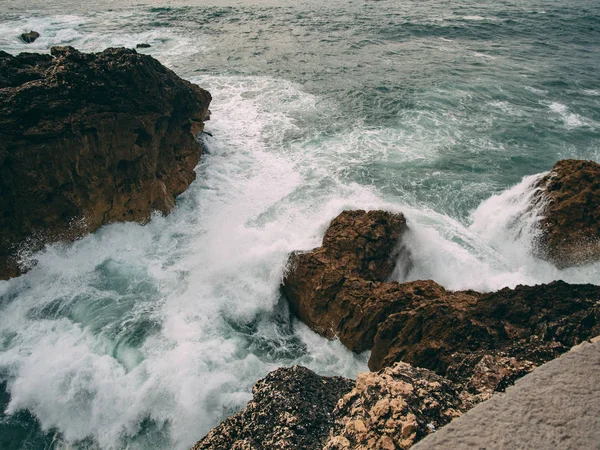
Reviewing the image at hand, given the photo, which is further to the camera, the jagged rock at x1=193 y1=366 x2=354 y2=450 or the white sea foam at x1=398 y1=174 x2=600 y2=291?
the white sea foam at x1=398 y1=174 x2=600 y2=291

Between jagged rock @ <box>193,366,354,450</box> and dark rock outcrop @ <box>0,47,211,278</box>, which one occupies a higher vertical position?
dark rock outcrop @ <box>0,47,211,278</box>

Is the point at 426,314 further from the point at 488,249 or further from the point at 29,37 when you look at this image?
the point at 29,37

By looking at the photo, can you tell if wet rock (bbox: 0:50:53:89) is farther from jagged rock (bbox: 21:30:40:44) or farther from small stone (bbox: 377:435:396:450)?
jagged rock (bbox: 21:30:40:44)

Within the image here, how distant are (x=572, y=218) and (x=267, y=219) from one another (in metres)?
8.51

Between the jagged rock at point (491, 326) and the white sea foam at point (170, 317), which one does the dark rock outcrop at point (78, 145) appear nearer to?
the white sea foam at point (170, 317)

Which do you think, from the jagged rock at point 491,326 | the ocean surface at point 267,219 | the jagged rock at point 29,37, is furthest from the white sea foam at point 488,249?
the jagged rock at point 29,37

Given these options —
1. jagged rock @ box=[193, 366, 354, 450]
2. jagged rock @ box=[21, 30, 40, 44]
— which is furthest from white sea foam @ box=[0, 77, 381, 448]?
jagged rock @ box=[21, 30, 40, 44]

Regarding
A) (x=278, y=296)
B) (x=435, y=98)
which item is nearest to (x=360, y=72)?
(x=435, y=98)

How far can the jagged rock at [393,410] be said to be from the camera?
3.41 m

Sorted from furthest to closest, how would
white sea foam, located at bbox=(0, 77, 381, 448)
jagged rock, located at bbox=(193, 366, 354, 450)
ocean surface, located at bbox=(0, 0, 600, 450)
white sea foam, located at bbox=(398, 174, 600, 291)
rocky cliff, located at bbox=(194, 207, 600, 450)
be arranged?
1. white sea foam, located at bbox=(398, 174, 600, 291)
2. ocean surface, located at bbox=(0, 0, 600, 450)
3. white sea foam, located at bbox=(0, 77, 381, 448)
4. jagged rock, located at bbox=(193, 366, 354, 450)
5. rocky cliff, located at bbox=(194, 207, 600, 450)

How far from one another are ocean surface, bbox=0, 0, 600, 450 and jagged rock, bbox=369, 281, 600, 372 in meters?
1.60

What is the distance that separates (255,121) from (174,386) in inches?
517

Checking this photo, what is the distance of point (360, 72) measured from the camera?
23.0 metres

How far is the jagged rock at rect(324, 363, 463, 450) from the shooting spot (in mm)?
3406
